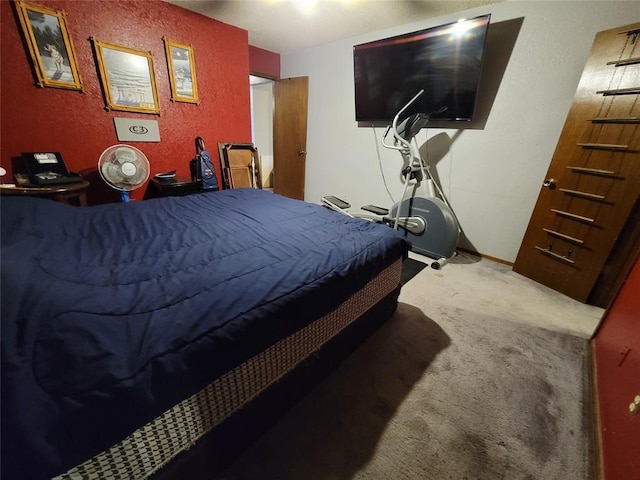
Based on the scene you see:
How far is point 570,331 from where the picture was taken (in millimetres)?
1817

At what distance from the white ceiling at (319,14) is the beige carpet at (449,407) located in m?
2.86

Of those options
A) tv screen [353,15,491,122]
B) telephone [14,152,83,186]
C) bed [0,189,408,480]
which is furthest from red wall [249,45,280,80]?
bed [0,189,408,480]

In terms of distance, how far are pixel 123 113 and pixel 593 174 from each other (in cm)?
423

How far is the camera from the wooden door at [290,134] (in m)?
4.17

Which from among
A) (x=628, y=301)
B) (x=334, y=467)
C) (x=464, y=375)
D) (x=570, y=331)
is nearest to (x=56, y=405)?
(x=334, y=467)

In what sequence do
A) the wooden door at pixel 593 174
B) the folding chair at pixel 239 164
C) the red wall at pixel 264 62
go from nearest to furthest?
the wooden door at pixel 593 174 < the folding chair at pixel 239 164 < the red wall at pixel 264 62

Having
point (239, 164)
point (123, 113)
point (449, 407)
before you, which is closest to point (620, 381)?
point (449, 407)

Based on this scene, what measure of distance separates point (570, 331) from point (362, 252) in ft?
5.54

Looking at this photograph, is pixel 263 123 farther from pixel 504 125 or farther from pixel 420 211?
pixel 504 125

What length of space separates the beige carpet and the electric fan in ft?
7.87

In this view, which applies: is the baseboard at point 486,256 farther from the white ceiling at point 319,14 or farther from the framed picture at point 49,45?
the framed picture at point 49,45

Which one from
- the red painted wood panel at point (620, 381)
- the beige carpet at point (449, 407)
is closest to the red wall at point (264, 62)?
the beige carpet at point (449, 407)

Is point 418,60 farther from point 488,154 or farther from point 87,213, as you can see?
point 87,213

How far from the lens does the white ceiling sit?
2539 mm
